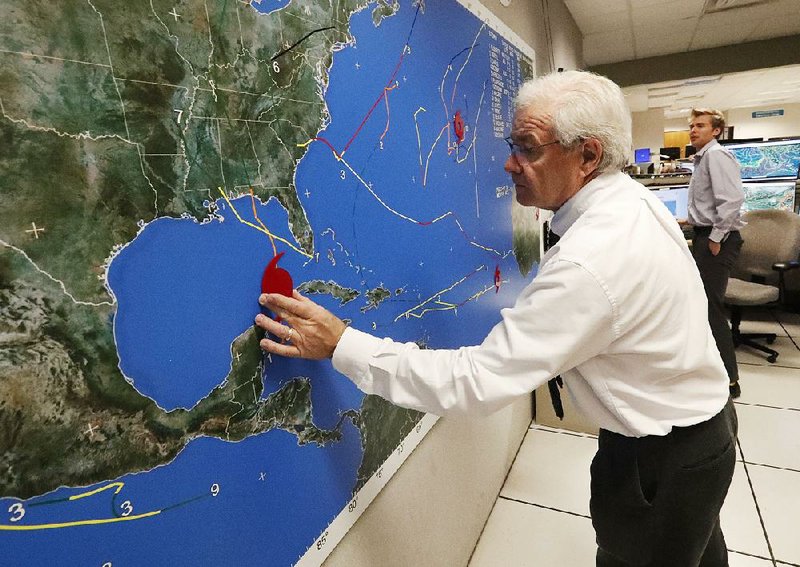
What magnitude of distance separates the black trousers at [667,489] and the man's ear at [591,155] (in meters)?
0.61

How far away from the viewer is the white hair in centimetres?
99

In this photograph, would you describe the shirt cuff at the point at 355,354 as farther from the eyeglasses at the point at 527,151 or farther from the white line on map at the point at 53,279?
the eyeglasses at the point at 527,151

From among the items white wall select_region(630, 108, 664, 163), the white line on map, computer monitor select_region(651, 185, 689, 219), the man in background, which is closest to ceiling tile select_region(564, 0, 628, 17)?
the man in background

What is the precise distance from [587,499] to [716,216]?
190 cm

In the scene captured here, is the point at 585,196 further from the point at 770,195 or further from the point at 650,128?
the point at 650,128

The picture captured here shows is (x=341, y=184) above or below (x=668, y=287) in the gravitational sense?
above

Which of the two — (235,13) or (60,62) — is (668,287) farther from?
(60,62)

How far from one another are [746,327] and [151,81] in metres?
4.75

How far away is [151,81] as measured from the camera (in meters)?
0.61

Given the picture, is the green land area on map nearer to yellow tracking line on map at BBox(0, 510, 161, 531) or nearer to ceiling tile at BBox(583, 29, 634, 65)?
yellow tracking line on map at BBox(0, 510, 161, 531)

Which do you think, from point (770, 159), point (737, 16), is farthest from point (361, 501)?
point (737, 16)

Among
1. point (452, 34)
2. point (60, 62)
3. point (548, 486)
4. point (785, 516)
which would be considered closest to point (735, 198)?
point (785, 516)

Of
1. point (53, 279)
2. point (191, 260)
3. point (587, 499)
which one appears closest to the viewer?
point (53, 279)

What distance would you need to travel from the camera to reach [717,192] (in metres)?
2.82
